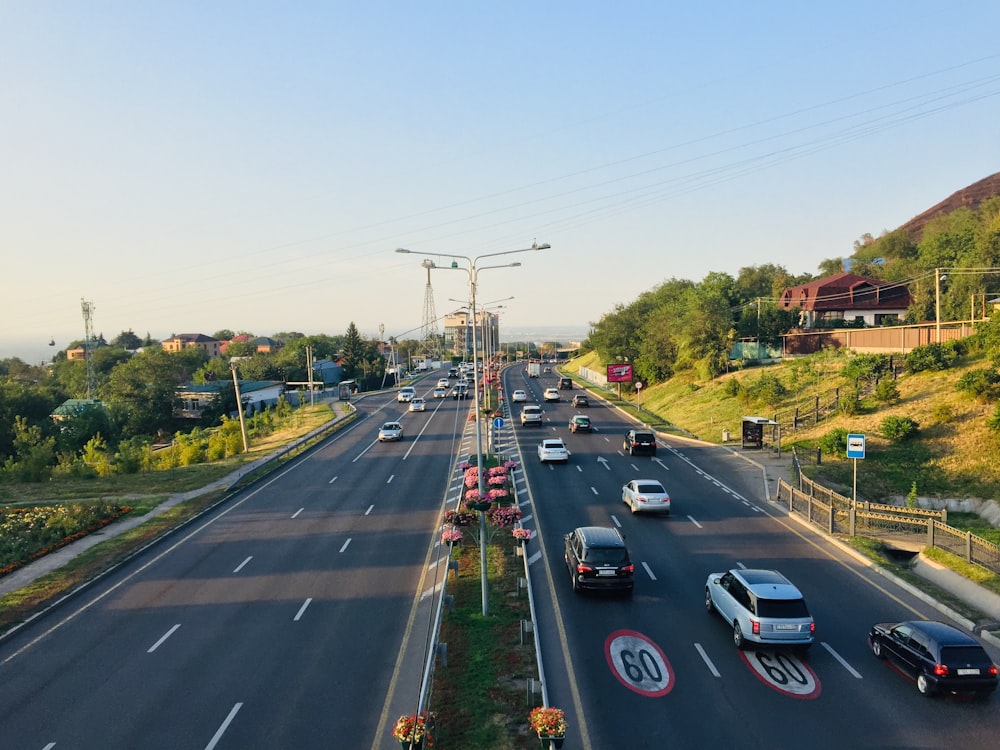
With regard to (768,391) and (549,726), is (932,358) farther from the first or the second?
(549,726)

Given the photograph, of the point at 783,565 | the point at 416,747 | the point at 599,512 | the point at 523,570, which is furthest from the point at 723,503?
the point at 416,747

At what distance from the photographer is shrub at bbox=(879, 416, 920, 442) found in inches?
1416

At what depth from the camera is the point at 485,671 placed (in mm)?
13719

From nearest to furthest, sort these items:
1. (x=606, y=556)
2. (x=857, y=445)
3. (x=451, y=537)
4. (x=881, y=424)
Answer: (x=451, y=537) → (x=606, y=556) → (x=857, y=445) → (x=881, y=424)

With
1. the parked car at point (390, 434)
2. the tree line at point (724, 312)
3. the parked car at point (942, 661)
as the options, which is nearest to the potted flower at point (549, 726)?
the parked car at point (942, 661)

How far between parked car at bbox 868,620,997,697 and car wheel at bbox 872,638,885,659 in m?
0.56

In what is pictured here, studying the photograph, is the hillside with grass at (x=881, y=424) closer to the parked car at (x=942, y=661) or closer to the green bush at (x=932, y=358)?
the green bush at (x=932, y=358)

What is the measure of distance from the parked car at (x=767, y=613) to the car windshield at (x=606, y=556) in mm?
3001

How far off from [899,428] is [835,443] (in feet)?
11.3

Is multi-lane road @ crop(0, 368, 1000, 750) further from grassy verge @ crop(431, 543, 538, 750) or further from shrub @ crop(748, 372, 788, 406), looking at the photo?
shrub @ crop(748, 372, 788, 406)

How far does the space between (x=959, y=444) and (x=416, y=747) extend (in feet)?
113

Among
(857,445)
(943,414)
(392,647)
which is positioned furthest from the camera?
(943,414)

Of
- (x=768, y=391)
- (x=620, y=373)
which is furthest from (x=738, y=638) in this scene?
(x=620, y=373)

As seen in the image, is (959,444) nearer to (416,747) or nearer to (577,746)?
(577,746)
